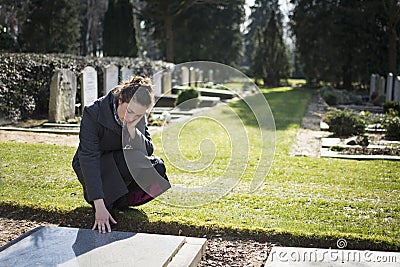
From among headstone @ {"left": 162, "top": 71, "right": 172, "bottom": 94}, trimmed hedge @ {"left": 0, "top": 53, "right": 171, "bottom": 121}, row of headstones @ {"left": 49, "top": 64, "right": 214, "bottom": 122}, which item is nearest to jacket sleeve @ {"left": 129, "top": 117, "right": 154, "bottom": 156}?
row of headstones @ {"left": 49, "top": 64, "right": 214, "bottom": 122}

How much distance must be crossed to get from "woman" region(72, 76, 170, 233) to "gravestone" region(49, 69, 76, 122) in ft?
23.8

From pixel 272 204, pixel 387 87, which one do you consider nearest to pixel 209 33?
pixel 387 87

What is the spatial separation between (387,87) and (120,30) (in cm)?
1191

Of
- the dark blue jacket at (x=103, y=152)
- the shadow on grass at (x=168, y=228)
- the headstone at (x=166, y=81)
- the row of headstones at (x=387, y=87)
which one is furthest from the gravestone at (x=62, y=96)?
the row of headstones at (x=387, y=87)

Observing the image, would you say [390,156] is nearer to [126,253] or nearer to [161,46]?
[126,253]

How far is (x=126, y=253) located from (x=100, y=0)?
38866 mm

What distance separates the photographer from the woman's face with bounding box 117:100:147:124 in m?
3.98

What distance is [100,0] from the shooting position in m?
39.8

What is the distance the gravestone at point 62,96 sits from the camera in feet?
37.0

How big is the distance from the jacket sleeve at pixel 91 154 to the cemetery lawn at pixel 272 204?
20.4 inches

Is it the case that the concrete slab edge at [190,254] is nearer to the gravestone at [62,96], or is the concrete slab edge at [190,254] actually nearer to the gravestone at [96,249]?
the gravestone at [96,249]

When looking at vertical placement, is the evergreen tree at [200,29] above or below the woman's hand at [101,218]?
above

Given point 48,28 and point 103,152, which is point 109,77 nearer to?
point 103,152

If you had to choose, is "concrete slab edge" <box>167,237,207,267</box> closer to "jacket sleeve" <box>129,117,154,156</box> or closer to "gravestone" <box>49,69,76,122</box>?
"jacket sleeve" <box>129,117,154,156</box>
